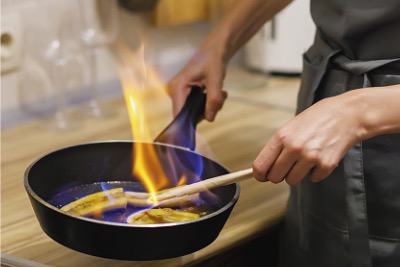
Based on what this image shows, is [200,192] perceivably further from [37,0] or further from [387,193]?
[37,0]

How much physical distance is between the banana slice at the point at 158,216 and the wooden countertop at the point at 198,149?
77 millimetres

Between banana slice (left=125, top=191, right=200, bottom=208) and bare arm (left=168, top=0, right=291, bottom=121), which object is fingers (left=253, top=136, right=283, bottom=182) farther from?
bare arm (left=168, top=0, right=291, bottom=121)

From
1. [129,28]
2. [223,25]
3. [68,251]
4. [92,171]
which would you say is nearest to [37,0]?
[129,28]

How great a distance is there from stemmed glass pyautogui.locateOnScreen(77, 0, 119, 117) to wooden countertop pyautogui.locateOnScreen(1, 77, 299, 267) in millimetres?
38

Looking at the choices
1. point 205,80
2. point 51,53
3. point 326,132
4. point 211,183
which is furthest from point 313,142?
point 51,53

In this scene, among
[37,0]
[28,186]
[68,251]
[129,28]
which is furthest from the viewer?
[129,28]

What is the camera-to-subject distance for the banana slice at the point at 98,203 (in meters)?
0.94

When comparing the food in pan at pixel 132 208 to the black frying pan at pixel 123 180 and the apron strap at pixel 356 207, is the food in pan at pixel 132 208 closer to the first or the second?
the black frying pan at pixel 123 180

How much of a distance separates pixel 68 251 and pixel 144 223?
0.53 feet

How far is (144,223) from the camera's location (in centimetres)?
91

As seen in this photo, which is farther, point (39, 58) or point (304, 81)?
point (39, 58)

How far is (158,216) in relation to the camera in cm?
94

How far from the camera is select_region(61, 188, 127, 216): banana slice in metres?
0.94

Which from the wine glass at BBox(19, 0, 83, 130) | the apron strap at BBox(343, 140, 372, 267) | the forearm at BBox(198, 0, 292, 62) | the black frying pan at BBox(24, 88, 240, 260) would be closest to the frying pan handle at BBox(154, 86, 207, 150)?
the black frying pan at BBox(24, 88, 240, 260)
